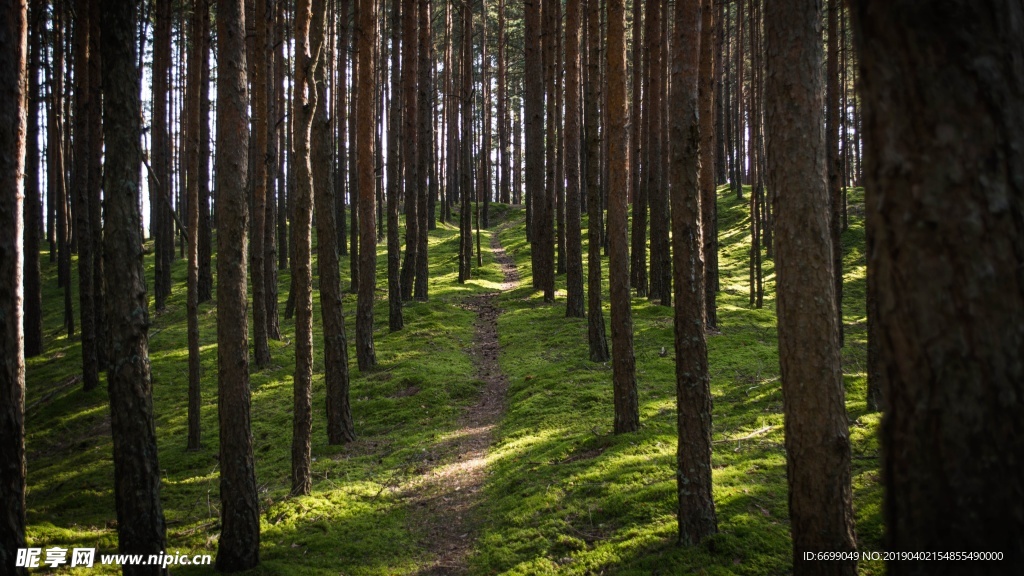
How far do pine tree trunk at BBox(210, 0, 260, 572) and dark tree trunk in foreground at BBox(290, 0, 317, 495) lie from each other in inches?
76.4

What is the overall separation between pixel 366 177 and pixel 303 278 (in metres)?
6.02

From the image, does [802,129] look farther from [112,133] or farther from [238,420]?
[238,420]

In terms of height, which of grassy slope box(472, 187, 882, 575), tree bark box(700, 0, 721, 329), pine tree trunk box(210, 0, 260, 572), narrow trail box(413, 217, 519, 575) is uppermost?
tree bark box(700, 0, 721, 329)

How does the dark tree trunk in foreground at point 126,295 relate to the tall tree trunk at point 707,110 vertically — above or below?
below

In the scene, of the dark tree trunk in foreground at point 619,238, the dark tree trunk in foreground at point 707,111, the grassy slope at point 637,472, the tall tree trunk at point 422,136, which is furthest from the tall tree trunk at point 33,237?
the dark tree trunk in foreground at point 707,111

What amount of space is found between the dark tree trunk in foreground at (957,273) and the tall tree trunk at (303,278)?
774cm

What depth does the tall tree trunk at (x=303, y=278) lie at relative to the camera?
28.8 feet

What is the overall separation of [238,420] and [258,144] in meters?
Result: 10.1

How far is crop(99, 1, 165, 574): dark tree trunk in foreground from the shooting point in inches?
198

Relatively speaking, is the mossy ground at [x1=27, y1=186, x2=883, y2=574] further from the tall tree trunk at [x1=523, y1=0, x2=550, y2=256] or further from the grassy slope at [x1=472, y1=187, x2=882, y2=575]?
the tall tree trunk at [x1=523, y1=0, x2=550, y2=256]

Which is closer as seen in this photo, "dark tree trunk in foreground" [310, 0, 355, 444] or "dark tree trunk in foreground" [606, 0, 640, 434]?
"dark tree trunk in foreground" [606, 0, 640, 434]

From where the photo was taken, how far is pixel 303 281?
8.99m

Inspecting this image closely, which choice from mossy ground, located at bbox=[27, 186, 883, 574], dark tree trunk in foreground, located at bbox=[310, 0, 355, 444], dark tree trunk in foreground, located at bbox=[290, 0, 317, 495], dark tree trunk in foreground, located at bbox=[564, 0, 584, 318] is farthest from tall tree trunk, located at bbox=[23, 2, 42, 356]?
dark tree trunk in foreground, located at bbox=[564, 0, 584, 318]

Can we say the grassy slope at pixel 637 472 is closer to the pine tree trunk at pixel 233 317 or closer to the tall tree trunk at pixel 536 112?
the pine tree trunk at pixel 233 317
